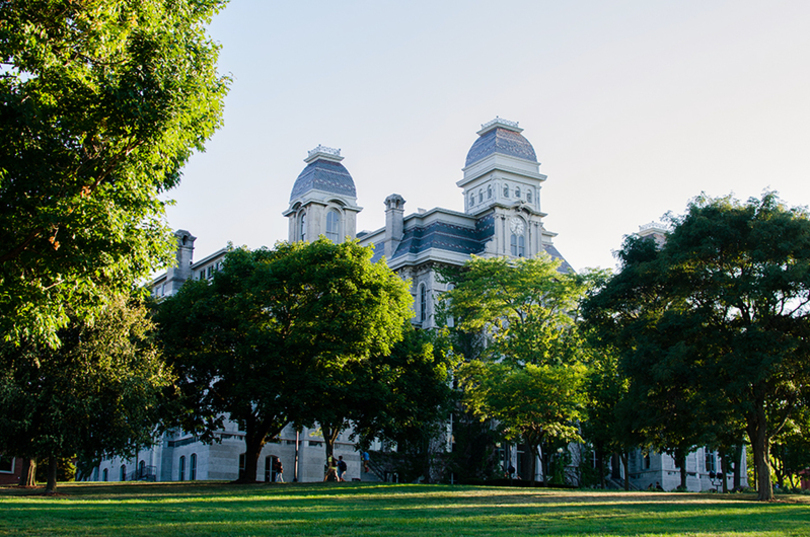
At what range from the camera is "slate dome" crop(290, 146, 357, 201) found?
76.2 metres

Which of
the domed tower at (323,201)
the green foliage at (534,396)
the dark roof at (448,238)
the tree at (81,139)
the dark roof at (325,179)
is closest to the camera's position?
the tree at (81,139)

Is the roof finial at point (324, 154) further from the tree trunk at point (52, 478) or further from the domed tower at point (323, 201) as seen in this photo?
the tree trunk at point (52, 478)

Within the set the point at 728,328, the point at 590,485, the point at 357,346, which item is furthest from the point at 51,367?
the point at 590,485

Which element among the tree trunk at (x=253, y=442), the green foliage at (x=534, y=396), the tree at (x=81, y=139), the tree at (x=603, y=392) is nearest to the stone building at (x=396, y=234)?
the tree at (x=603, y=392)

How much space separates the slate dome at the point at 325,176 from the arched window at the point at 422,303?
13081 mm

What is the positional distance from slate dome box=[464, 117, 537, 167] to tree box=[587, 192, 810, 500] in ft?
130

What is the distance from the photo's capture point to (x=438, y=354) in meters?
46.5

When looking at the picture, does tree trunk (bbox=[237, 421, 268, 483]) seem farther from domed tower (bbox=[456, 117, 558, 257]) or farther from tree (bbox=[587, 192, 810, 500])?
domed tower (bbox=[456, 117, 558, 257])

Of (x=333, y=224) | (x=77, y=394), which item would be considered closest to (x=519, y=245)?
(x=333, y=224)

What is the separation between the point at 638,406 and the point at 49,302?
2622cm

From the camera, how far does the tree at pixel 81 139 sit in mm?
16828

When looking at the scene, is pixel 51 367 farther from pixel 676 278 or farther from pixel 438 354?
pixel 676 278

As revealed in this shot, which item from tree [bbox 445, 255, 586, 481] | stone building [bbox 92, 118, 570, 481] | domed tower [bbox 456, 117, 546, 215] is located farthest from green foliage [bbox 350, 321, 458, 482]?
domed tower [bbox 456, 117, 546, 215]

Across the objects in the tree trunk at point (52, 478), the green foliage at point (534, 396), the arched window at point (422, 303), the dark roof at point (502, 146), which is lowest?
the tree trunk at point (52, 478)
